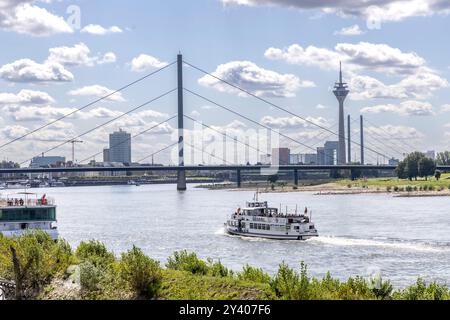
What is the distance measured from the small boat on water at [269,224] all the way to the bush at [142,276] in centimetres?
4164

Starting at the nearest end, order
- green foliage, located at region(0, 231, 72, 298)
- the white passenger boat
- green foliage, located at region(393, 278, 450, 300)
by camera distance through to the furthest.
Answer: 1. green foliage, located at region(393, 278, 450, 300)
2. green foliage, located at region(0, 231, 72, 298)
3. the white passenger boat

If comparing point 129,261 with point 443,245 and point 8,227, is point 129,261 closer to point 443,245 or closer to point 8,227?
point 8,227

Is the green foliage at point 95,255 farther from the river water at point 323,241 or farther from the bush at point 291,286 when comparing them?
the river water at point 323,241

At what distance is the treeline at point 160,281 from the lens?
73.7 feet

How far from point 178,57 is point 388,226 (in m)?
132

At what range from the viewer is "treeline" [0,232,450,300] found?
22.5 meters

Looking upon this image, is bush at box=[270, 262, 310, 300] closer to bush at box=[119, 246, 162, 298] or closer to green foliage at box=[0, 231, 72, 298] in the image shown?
bush at box=[119, 246, 162, 298]

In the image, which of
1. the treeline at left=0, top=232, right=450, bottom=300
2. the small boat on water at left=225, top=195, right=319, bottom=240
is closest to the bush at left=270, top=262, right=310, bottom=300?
the treeline at left=0, top=232, right=450, bottom=300

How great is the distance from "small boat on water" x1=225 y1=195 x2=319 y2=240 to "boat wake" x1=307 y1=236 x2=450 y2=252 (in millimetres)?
1672

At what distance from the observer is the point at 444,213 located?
3654 inches

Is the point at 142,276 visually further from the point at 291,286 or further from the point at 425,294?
the point at 425,294

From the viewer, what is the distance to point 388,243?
59.7 meters

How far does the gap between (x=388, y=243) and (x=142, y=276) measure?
38.1 metres

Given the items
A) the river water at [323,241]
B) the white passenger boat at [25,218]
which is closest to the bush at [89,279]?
the river water at [323,241]
